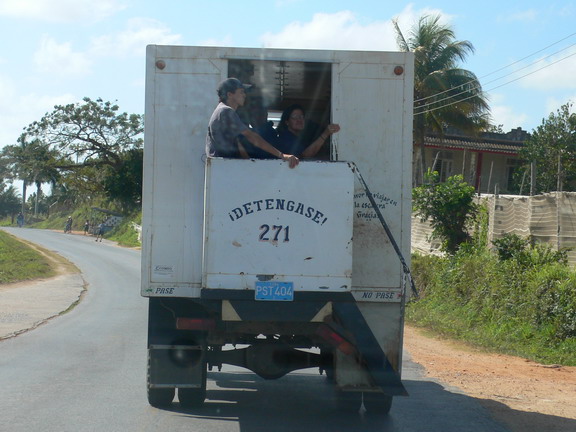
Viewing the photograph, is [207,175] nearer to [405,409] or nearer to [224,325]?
[224,325]

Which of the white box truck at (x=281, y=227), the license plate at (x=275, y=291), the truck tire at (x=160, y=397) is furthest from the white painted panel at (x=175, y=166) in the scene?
the truck tire at (x=160, y=397)

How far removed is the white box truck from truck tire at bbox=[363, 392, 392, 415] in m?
0.28

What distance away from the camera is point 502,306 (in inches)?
528

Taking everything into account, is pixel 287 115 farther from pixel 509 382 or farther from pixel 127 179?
pixel 127 179

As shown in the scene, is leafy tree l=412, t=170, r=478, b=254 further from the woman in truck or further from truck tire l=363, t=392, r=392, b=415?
truck tire l=363, t=392, r=392, b=415

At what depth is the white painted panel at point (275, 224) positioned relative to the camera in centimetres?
604

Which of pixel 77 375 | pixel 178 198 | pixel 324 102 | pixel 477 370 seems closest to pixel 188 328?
pixel 178 198

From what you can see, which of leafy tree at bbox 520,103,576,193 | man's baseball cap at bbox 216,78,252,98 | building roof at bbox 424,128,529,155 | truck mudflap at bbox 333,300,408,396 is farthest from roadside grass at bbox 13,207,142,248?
truck mudflap at bbox 333,300,408,396

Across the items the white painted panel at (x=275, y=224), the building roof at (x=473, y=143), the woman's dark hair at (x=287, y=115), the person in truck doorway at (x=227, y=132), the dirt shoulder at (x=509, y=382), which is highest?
the building roof at (x=473, y=143)

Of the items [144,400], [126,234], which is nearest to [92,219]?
[126,234]

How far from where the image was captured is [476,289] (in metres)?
14.7

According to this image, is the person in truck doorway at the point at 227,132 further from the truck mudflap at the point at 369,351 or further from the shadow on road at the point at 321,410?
the shadow on road at the point at 321,410

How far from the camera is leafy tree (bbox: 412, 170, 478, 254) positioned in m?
17.7

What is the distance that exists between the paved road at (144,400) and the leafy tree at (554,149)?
1778 cm
